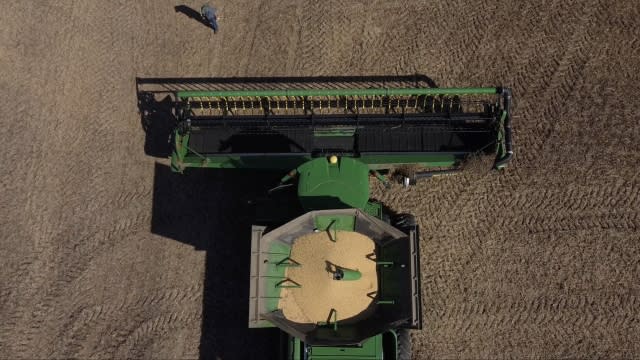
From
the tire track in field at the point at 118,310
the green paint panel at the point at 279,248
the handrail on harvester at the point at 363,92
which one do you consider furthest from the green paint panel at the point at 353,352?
the handrail on harvester at the point at 363,92

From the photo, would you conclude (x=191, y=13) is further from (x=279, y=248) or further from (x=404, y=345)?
(x=404, y=345)

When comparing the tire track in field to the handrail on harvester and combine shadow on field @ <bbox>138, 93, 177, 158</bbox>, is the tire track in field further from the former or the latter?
the handrail on harvester

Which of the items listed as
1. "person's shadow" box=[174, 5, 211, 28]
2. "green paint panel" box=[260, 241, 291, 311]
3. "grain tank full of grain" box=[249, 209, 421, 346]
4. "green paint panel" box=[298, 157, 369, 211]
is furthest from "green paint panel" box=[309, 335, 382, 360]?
"person's shadow" box=[174, 5, 211, 28]

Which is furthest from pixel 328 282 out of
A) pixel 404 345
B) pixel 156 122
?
pixel 156 122

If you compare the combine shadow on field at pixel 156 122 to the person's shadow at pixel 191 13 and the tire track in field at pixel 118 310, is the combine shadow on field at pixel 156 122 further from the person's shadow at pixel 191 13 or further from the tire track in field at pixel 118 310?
the tire track in field at pixel 118 310

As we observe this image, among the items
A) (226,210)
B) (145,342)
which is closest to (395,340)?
(226,210)
